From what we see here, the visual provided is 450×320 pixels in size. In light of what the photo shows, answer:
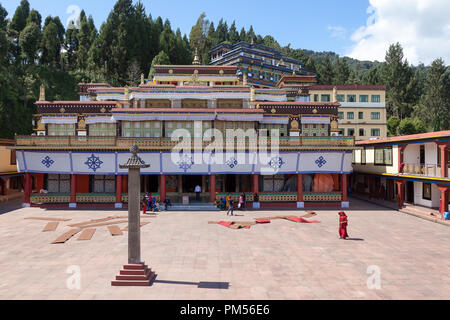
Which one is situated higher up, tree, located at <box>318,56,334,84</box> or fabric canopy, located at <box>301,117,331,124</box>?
tree, located at <box>318,56,334,84</box>

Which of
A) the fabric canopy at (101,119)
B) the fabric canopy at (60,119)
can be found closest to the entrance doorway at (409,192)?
the fabric canopy at (101,119)

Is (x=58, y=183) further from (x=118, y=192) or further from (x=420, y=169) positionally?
(x=420, y=169)

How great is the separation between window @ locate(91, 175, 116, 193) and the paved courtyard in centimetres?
784

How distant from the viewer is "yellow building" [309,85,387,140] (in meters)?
57.1

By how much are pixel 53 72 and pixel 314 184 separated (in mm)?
68500

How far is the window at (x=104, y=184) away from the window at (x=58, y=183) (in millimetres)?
2479

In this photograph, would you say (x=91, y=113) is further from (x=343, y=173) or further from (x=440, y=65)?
(x=440, y=65)

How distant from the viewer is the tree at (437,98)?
198ft

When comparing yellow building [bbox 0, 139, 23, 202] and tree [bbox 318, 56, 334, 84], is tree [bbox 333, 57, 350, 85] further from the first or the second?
yellow building [bbox 0, 139, 23, 202]

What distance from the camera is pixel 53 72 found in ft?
231

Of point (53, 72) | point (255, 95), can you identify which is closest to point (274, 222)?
point (255, 95)

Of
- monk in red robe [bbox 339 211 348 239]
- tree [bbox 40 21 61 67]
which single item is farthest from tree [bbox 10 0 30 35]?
monk in red robe [bbox 339 211 348 239]

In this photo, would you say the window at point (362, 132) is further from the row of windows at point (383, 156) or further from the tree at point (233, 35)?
the tree at point (233, 35)

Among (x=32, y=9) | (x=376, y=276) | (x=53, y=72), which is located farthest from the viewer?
(x=32, y=9)
